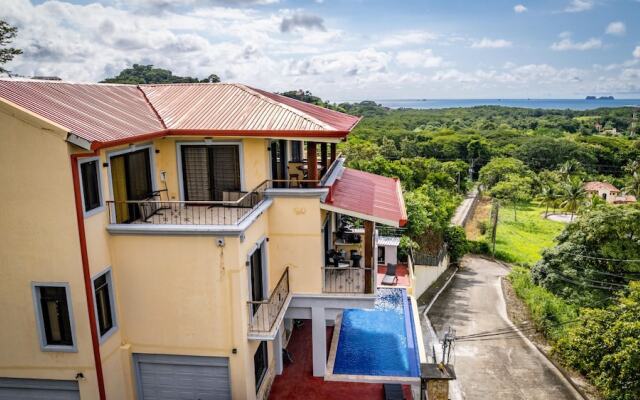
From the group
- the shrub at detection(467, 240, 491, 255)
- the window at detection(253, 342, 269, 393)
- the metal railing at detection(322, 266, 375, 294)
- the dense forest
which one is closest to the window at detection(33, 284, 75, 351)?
the window at detection(253, 342, 269, 393)

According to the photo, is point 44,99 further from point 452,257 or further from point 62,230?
point 452,257

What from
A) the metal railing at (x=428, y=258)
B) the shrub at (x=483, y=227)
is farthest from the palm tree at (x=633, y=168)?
the metal railing at (x=428, y=258)

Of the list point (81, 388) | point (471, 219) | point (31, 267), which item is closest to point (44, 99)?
point (31, 267)

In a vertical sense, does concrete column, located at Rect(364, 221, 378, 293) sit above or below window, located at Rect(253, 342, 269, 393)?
above

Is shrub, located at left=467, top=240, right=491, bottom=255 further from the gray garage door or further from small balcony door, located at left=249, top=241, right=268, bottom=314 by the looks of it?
the gray garage door

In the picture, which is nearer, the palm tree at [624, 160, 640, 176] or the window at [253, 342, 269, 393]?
the window at [253, 342, 269, 393]

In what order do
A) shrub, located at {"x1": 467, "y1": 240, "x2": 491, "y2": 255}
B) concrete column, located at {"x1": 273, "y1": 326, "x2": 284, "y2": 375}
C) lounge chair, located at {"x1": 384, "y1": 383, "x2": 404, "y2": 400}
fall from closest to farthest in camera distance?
lounge chair, located at {"x1": 384, "y1": 383, "x2": 404, "y2": 400}
concrete column, located at {"x1": 273, "y1": 326, "x2": 284, "y2": 375}
shrub, located at {"x1": 467, "y1": 240, "x2": 491, "y2": 255}

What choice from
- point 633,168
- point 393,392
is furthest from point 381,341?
point 633,168

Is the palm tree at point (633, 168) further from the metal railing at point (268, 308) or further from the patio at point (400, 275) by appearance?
the metal railing at point (268, 308)
